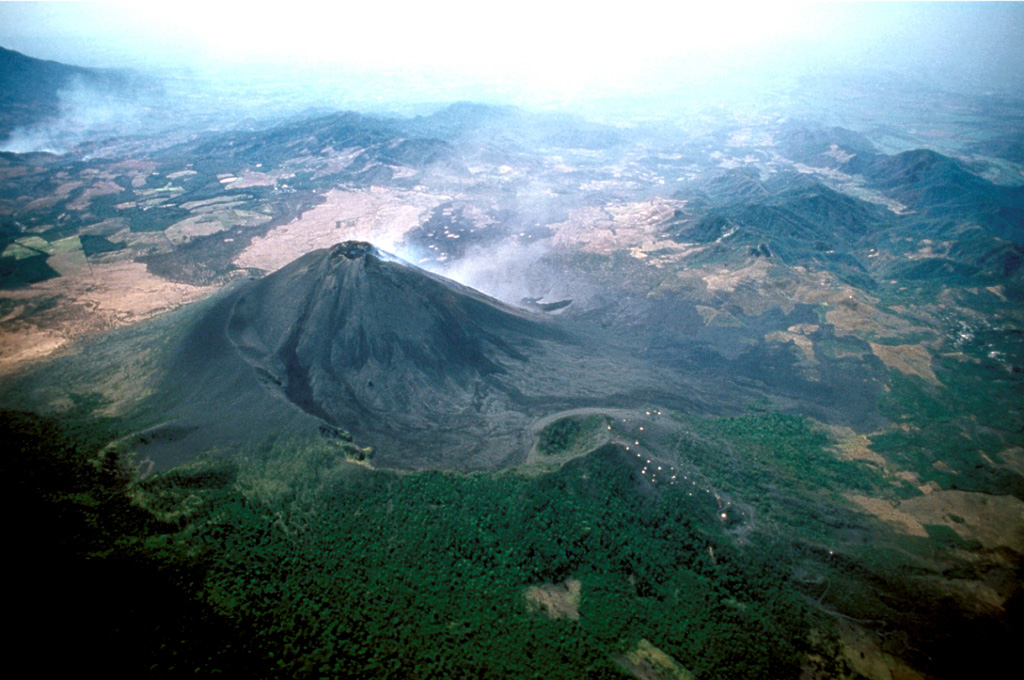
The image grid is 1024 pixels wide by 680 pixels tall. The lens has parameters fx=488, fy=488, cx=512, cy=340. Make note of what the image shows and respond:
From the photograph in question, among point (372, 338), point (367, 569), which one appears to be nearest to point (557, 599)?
point (367, 569)

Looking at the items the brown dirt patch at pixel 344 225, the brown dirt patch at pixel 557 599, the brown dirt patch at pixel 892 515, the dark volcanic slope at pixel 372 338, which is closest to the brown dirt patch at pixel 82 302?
the brown dirt patch at pixel 344 225

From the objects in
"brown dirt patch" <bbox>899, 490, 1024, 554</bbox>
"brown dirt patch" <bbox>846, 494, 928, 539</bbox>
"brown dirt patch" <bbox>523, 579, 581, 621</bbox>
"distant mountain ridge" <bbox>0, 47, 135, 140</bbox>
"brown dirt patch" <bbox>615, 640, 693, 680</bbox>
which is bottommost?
"brown dirt patch" <bbox>899, 490, 1024, 554</bbox>

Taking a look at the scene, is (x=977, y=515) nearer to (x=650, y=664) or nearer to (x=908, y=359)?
(x=908, y=359)

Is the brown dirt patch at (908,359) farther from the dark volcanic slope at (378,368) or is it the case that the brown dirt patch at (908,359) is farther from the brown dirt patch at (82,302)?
the brown dirt patch at (82,302)

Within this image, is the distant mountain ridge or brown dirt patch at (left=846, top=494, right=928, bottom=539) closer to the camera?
brown dirt patch at (left=846, top=494, right=928, bottom=539)

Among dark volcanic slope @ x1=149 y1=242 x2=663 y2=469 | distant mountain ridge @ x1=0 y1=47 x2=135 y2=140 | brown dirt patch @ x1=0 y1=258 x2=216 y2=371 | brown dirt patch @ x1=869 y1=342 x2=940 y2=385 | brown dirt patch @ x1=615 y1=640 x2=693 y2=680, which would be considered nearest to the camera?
brown dirt patch @ x1=615 y1=640 x2=693 y2=680

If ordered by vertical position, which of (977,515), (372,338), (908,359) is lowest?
(977,515)

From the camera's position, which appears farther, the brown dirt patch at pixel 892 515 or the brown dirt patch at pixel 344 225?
the brown dirt patch at pixel 344 225

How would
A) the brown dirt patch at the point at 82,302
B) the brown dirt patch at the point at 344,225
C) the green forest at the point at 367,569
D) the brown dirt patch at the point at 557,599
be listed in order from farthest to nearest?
the brown dirt patch at the point at 344,225
the brown dirt patch at the point at 82,302
the brown dirt patch at the point at 557,599
the green forest at the point at 367,569

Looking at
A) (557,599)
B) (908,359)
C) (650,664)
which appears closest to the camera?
(650,664)

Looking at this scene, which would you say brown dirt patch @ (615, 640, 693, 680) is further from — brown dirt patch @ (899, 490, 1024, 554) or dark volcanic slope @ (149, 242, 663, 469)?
brown dirt patch @ (899, 490, 1024, 554)

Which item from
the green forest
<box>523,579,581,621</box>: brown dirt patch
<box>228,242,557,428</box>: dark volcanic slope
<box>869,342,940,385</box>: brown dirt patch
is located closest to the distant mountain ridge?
<box>228,242,557,428</box>: dark volcanic slope
